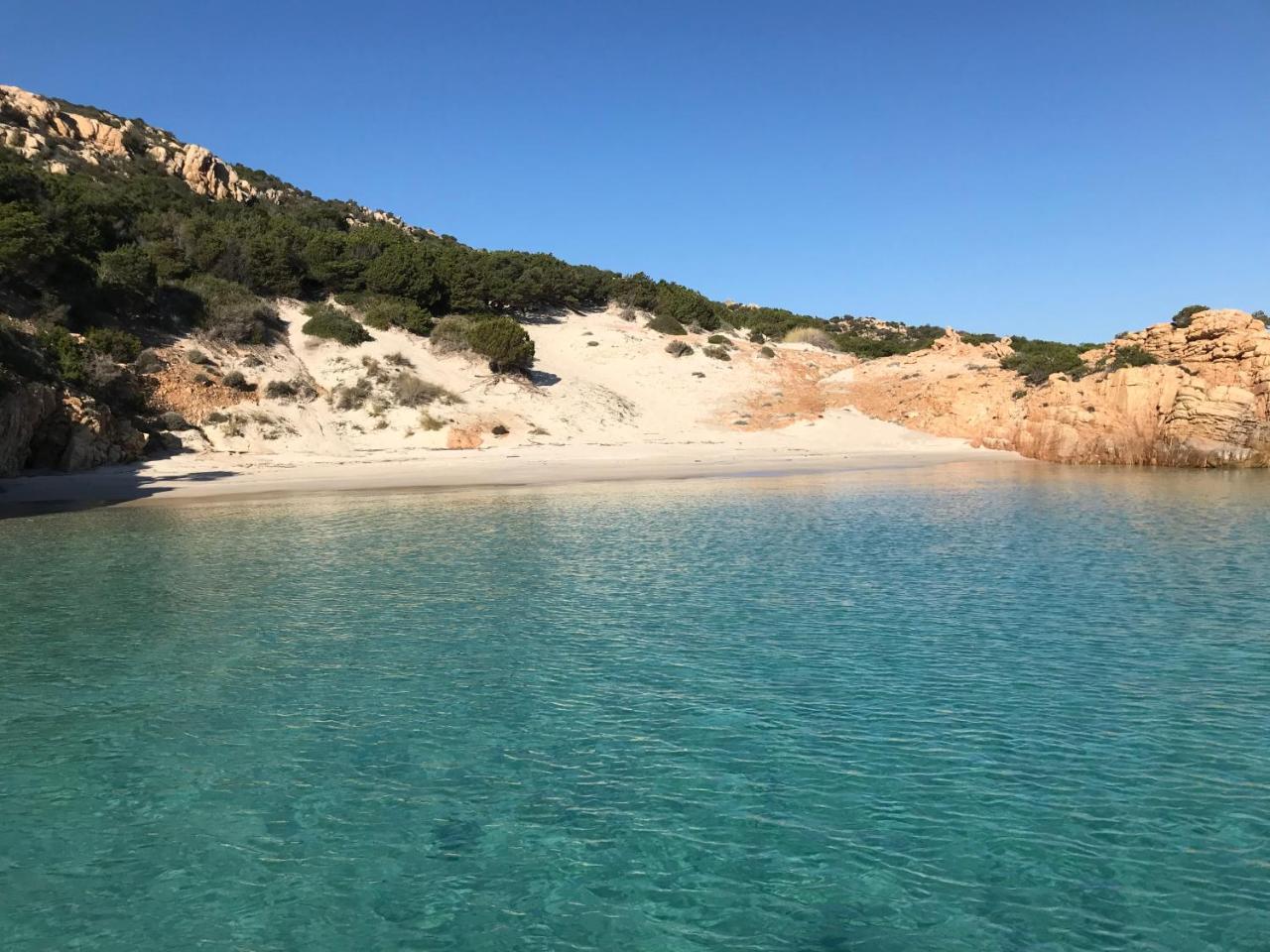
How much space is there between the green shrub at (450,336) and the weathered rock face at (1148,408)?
876 inches

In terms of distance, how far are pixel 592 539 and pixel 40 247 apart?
93.5ft

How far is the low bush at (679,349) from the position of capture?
2122 inches

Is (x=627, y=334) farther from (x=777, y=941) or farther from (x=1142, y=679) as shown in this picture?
(x=777, y=941)

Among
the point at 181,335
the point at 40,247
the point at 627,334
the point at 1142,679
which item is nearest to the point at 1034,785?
the point at 1142,679

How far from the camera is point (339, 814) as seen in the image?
19.6ft

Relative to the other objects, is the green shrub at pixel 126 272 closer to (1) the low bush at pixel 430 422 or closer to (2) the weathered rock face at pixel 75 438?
(2) the weathered rock face at pixel 75 438

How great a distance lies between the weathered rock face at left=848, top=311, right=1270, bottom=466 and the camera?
32344 millimetres

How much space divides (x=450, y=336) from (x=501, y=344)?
131 inches

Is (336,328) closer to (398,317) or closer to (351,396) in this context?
(398,317)

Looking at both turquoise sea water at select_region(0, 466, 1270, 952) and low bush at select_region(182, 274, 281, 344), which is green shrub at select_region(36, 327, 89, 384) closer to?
low bush at select_region(182, 274, 281, 344)

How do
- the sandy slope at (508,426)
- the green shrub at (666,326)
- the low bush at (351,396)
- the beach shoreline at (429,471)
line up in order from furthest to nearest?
the green shrub at (666,326), the low bush at (351,396), the sandy slope at (508,426), the beach shoreline at (429,471)

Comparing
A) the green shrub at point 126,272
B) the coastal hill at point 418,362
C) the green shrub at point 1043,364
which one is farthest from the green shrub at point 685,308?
the green shrub at point 126,272

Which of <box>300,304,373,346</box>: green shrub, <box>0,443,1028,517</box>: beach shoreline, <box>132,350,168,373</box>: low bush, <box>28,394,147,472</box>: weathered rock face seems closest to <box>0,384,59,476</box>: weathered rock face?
<box>28,394,147,472</box>: weathered rock face

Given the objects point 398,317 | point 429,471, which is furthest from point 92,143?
point 429,471
